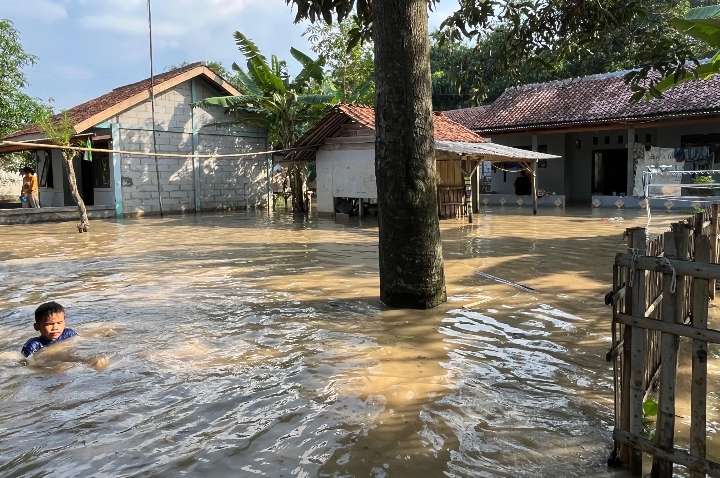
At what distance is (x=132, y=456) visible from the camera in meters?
3.29

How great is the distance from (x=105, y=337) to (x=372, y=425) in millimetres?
Answer: 3272

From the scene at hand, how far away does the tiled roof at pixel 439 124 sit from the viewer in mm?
17312

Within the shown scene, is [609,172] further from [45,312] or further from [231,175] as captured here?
[45,312]

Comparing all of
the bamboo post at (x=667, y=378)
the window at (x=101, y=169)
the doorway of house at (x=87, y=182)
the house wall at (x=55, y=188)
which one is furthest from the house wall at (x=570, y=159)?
the bamboo post at (x=667, y=378)

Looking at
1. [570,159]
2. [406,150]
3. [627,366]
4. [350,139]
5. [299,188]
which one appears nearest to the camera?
[627,366]

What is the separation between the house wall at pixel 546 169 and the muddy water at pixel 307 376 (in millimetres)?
15599

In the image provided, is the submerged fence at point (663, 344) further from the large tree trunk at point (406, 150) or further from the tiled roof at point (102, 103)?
the tiled roof at point (102, 103)

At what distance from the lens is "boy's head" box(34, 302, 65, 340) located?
5.18 m

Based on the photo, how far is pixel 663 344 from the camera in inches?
111

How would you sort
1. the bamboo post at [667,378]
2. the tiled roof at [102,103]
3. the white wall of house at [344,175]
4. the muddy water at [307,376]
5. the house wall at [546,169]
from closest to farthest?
the bamboo post at [667,378] < the muddy water at [307,376] < the white wall of house at [344,175] < the tiled roof at [102,103] < the house wall at [546,169]

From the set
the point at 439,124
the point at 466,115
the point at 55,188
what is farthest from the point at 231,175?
the point at 466,115

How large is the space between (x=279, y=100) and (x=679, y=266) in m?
18.5

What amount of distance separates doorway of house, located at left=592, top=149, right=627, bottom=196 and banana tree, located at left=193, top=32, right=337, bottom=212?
1115 cm

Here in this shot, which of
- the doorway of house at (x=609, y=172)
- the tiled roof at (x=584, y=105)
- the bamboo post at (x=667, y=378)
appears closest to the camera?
the bamboo post at (x=667, y=378)
